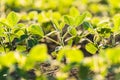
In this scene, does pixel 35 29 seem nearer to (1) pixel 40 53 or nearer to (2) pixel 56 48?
(2) pixel 56 48

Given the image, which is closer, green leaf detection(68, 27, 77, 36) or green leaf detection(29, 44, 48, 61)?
green leaf detection(29, 44, 48, 61)

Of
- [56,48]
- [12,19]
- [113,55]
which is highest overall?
[12,19]

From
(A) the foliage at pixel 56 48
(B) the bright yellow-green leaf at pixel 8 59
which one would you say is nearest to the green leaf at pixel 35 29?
(A) the foliage at pixel 56 48

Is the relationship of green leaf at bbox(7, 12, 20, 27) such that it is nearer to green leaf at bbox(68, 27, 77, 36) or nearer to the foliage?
the foliage

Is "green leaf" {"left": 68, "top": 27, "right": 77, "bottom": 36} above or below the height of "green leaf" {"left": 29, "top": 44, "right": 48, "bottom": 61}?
above

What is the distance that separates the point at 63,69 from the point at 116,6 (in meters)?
1.75

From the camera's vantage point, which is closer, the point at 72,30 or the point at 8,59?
the point at 8,59

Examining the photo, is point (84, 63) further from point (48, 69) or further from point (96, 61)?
point (48, 69)

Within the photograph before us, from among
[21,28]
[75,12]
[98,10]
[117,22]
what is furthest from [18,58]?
[98,10]

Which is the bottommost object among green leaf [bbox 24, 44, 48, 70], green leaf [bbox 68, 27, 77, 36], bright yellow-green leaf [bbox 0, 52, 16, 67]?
green leaf [bbox 24, 44, 48, 70]

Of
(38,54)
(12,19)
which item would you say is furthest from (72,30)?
(38,54)

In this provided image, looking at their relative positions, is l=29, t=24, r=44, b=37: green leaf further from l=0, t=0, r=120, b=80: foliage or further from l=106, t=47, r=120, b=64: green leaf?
l=106, t=47, r=120, b=64: green leaf

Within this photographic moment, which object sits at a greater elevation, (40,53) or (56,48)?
(56,48)

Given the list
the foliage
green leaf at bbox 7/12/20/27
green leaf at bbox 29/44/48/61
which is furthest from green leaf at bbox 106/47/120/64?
green leaf at bbox 7/12/20/27
